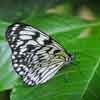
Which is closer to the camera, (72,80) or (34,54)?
(72,80)

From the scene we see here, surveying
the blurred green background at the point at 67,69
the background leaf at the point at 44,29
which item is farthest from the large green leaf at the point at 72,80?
the background leaf at the point at 44,29

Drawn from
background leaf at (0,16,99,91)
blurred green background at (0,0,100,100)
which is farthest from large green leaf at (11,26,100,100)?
background leaf at (0,16,99,91)

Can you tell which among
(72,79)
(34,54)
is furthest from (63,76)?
(34,54)

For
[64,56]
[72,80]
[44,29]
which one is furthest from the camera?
[44,29]

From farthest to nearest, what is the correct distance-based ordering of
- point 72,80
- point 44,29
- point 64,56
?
point 44,29 < point 64,56 < point 72,80

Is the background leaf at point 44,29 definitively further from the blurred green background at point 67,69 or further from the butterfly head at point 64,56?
the butterfly head at point 64,56

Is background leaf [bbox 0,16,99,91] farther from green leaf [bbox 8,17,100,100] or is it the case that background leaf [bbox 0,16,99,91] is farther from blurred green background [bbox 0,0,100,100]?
green leaf [bbox 8,17,100,100]

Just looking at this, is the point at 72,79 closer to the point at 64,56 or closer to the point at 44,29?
the point at 64,56

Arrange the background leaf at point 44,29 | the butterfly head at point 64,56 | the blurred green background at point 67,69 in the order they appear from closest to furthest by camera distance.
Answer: the blurred green background at point 67,69 → the butterfly head at point 64,56 → the background leaf at point 44,29
